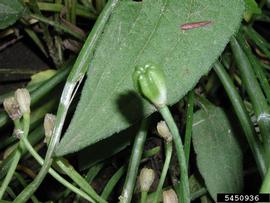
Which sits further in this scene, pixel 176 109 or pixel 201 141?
pixel 176 109

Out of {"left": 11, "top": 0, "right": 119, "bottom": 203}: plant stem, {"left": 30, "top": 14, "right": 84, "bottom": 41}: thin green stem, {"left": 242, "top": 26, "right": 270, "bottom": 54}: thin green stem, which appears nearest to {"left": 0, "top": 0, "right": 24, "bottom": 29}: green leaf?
{"left": 30, "top": 14, "right": 84, "bottom": 41}: thin green stem

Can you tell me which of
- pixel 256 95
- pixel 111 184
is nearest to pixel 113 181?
pixel 111 184

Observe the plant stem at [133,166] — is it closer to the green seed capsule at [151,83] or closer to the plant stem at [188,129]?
the plant stem at [188,129]

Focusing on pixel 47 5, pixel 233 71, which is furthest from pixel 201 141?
pixel 47 5

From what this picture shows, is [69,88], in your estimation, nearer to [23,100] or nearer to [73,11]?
[23,100]

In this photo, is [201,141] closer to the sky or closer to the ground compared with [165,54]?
closer to the ground

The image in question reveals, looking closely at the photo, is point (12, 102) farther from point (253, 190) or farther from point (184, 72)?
point (253, 190)

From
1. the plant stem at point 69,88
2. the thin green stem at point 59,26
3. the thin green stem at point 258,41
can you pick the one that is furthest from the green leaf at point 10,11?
the thin green stem at point 258,41

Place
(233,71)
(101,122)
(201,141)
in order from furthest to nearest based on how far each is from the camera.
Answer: (233,71)
(201,141)
(101,122)
